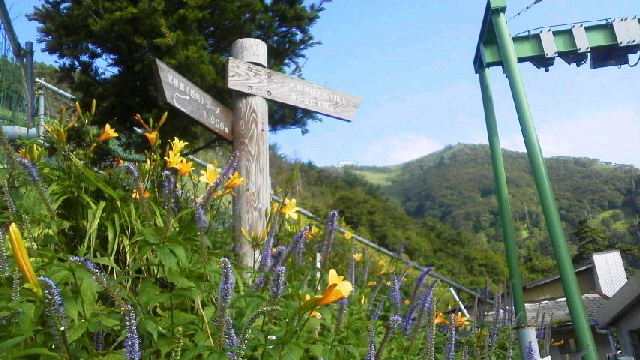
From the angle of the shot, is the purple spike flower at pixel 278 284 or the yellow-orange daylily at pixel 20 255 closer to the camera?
the yellow-orange daylily at pixel 20 255

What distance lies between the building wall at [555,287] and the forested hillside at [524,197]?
151ft

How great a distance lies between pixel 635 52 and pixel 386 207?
19.3 m

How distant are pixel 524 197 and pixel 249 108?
3441 inches

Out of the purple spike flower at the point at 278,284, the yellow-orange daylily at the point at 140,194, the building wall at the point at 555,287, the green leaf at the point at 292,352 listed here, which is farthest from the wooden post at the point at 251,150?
the building wall at the point at 555,287

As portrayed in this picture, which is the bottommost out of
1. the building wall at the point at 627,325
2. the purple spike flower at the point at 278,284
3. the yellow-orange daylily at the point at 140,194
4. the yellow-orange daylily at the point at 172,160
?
the building wall at the point at 627,325

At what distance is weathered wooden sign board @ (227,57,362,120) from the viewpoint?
2994 millimetres

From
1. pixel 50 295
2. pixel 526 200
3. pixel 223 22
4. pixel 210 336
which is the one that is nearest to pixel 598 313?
pixel 223 22

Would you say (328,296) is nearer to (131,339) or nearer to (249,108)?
(131,339)

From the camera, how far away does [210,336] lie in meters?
1.39

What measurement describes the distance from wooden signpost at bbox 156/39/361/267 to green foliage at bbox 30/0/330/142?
415 cm

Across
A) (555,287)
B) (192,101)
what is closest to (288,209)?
(192,101)

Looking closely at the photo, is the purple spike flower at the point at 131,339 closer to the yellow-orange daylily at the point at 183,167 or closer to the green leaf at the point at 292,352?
the green leaf at the point at 292,352

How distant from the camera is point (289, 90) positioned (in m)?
3.16

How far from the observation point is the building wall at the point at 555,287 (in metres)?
13.5
